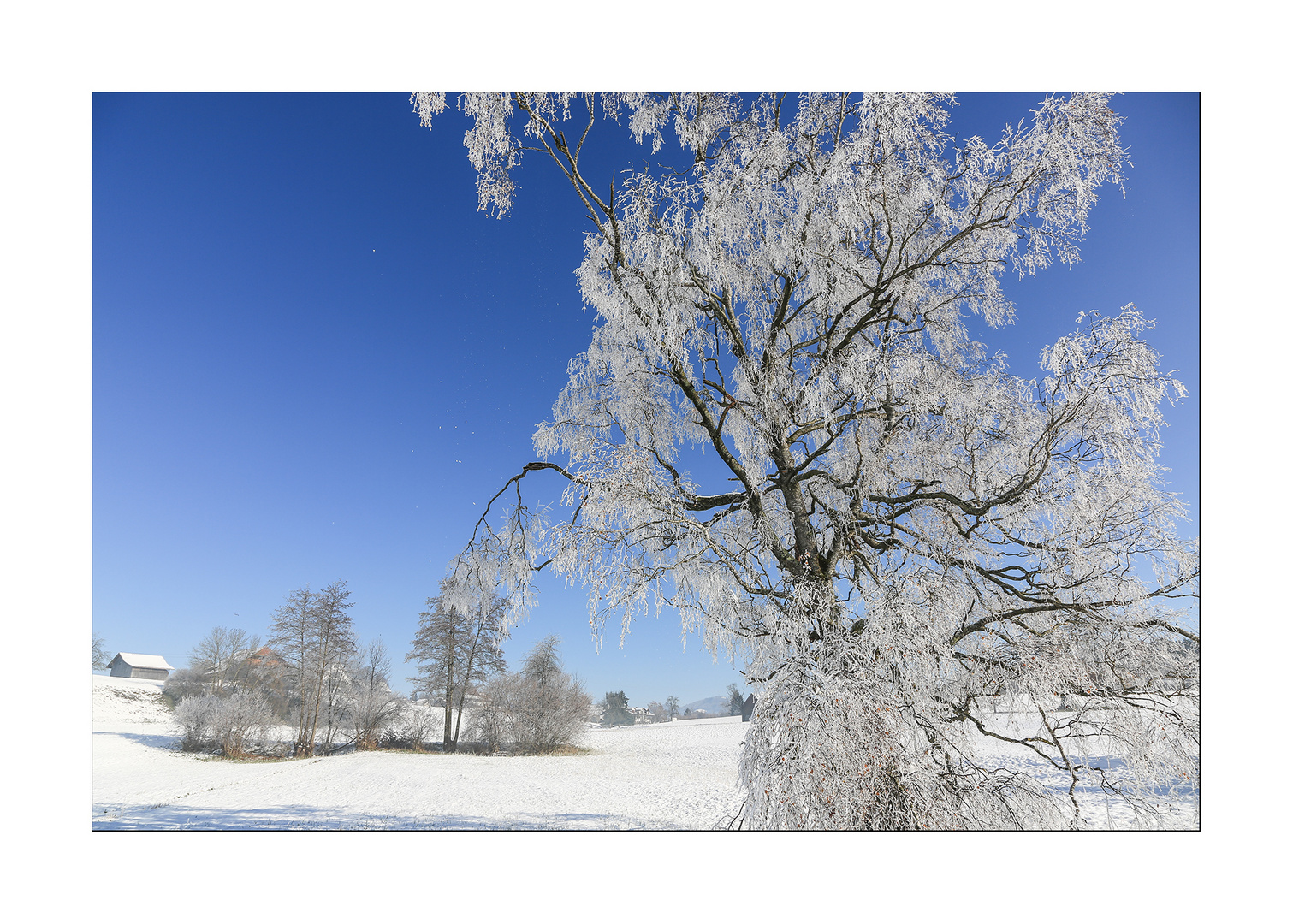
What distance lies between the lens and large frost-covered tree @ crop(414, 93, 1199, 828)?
6.10 ft

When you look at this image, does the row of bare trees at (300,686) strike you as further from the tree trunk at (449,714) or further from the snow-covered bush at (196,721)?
the tree trunk at (449,714)

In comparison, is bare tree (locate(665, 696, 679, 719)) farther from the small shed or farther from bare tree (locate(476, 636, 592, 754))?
the small shed

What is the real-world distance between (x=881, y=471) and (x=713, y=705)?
10.1ft

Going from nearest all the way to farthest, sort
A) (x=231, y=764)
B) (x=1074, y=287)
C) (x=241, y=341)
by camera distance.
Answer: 1. (x=1074, y=287)
2. (x=241, y=341)
3. (x=231, y=764)

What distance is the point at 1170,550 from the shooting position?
80.4 inches

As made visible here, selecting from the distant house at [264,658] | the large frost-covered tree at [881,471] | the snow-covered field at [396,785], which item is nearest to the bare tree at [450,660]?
the snow-covered field at [396,785]

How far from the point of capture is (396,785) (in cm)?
457

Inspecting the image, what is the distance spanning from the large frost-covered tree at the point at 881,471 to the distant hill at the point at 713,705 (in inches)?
86.4

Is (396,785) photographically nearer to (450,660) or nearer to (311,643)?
(450,660)

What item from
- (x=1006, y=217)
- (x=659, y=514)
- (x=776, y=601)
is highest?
(x=1006, y=217)

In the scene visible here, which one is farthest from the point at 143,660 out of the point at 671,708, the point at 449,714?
the point at 671,708
